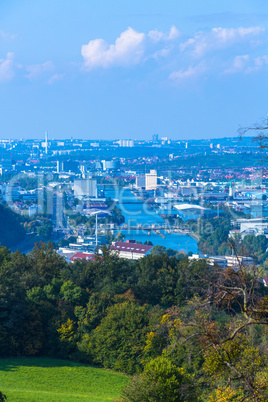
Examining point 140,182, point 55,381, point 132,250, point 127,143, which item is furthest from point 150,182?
point 127,143

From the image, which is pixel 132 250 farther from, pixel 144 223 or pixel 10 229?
pixel 144 223

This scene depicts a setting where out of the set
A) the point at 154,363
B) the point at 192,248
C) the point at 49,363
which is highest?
the point at 154,363

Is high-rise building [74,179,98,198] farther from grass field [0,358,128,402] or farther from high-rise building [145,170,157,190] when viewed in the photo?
grass field [0,358,128,402]

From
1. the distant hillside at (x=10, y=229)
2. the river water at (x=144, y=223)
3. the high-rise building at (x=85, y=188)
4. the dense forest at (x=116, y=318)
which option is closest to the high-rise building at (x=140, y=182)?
the river water at (x=144, y=223)

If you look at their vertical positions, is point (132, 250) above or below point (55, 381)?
below

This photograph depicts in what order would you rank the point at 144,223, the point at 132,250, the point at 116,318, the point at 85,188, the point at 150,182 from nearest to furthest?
the point at 116,318 < the point at 132,250 < the point at 144,223 < the point at 85,188 < the point at 150,182

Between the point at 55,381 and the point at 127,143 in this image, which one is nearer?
the point at 55,381

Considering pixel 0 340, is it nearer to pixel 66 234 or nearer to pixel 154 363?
pixel 154 363

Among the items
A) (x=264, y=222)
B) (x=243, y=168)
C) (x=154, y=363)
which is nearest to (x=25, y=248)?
(x=264, y=222)

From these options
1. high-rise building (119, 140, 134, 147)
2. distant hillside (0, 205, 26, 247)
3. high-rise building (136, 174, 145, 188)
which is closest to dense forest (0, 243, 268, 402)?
distant hillside (0, 205, 26, 247)
